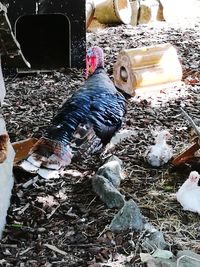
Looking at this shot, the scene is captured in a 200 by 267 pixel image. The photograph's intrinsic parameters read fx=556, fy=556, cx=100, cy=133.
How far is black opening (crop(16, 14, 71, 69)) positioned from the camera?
6426mm

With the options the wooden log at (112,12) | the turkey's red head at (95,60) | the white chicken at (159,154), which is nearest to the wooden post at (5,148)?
the white chicken at (159,154)

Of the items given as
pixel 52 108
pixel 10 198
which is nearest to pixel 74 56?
pixel 52 108

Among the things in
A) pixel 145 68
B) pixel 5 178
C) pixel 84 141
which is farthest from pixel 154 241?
pixel 145 68

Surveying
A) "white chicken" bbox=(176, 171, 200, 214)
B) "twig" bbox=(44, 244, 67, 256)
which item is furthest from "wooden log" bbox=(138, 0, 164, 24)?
"twig" bbox=(44, 244, 67, 256)

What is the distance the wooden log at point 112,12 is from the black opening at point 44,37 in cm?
159

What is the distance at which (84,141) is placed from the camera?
387cm

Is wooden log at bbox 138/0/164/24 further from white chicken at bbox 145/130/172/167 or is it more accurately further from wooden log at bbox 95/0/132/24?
white chicken at bbox 145/130/172/167

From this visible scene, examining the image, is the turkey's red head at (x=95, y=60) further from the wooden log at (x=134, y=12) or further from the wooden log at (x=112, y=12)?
the wooden log at (x=134, y=12)

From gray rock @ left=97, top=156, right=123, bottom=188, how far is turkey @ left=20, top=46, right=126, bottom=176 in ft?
0.84

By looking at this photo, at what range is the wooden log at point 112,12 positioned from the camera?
26.9ft

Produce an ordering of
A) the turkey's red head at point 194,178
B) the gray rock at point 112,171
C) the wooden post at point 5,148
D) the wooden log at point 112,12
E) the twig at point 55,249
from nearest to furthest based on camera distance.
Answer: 1. the twig at point 55,249
2. the wooden post at point 5,148
3. the turkey's red head at point 194,178
4. the gray rock at point 112,171
5. the wooden log at point 112,12

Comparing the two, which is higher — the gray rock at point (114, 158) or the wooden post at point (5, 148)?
the wooden post at point (5, 148)

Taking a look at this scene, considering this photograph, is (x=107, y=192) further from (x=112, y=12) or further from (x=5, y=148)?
(x=112, y=12)

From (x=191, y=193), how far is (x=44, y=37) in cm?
403
